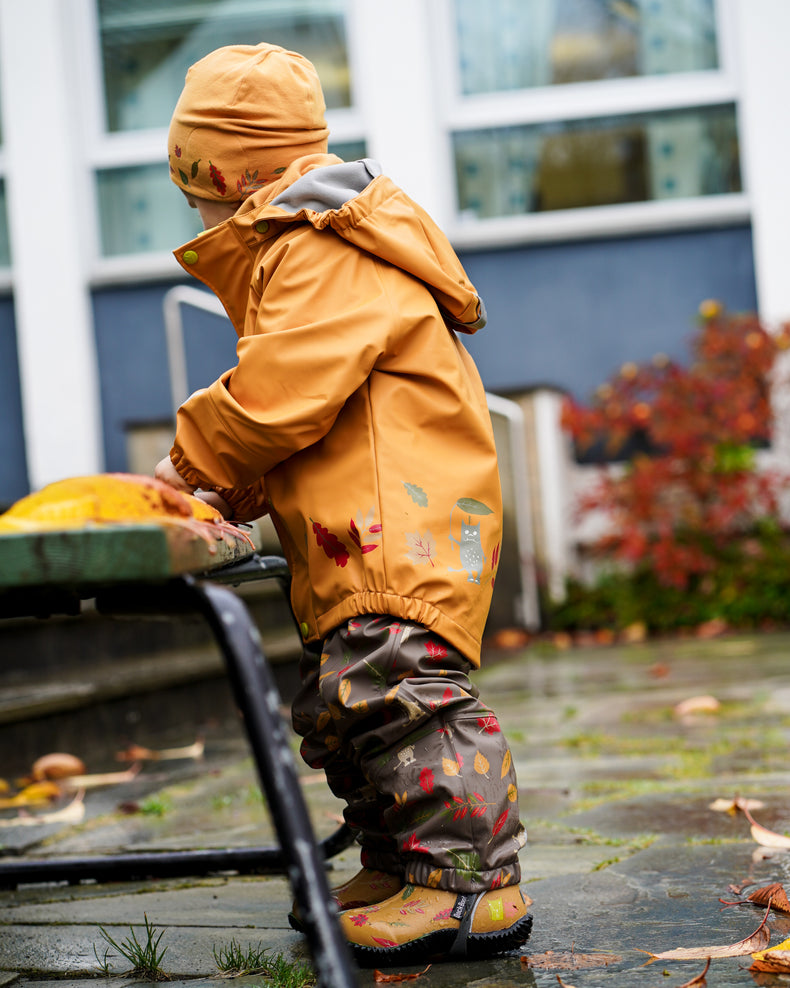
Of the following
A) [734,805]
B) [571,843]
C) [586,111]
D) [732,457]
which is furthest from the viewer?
[586,111]

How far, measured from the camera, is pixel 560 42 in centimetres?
707

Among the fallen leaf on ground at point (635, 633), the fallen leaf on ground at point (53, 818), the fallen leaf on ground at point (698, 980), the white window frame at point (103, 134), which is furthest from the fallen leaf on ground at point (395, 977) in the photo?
the white window frame at point (103, 134)

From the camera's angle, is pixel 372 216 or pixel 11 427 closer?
pixel 372 216

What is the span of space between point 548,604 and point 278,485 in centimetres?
482

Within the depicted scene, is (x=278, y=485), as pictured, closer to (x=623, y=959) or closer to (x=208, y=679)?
(x=623, y=959)

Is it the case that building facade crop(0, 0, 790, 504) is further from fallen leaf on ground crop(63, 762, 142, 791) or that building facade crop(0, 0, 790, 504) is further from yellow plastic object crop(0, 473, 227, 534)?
yellow plastic object crop(0, 473, 227, 534)

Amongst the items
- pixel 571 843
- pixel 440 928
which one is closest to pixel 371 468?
pixel 440 928

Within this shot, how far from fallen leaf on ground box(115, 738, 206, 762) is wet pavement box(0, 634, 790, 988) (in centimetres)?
6

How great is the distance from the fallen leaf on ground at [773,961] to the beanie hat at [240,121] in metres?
1.26

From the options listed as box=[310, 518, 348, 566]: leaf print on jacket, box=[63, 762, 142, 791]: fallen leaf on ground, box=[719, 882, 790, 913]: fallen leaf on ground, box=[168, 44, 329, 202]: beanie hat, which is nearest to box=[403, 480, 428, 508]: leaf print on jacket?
box=[310, 518, 348, 566]: leaf print on jacket

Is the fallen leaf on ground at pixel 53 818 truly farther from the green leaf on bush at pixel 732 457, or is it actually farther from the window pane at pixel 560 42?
the window pane at pixel 560 42

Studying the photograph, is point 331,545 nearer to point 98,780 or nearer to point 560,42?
point 98,780

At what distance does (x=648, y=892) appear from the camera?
186 centimetres

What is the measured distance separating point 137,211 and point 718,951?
6270mm
